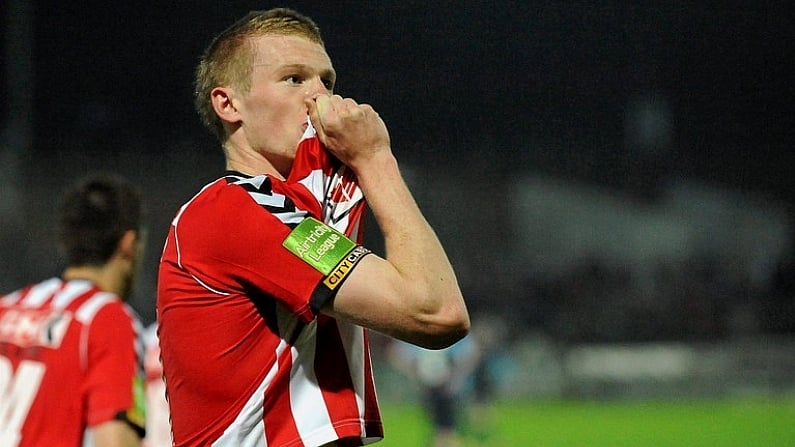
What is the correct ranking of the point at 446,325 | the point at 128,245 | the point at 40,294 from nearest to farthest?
the point at 446,325, the point at 40,294, the point at 128,245

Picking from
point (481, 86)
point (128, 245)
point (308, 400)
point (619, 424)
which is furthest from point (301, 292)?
point (481, 86)

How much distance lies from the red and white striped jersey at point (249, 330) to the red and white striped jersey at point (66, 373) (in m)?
1.05

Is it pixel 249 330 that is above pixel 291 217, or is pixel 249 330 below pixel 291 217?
below

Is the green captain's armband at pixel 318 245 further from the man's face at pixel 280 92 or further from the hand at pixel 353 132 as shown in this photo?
the man's face at pixel 280 92

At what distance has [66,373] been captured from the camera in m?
3.22

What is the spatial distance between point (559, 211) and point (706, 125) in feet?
9.17

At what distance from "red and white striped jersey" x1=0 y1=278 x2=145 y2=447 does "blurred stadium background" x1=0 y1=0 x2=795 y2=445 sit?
1103 cm

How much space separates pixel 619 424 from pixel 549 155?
15.3 feet

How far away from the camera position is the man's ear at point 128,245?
144 inches

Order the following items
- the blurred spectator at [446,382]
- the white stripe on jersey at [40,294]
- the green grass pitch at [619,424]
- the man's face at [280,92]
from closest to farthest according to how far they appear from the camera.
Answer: the man's face at [280,92] < the white stripe on jersey at [40,294] < the blurred spectator at [446,382] < the green grass pitch at [619,424]

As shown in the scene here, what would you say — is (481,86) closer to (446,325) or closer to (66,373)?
(66,373)

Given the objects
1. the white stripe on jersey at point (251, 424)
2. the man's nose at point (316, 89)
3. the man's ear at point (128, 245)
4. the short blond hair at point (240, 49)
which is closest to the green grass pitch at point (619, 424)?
the man's ear at point (128, 245)

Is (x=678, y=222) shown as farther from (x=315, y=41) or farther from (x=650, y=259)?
(x=315, y=41)

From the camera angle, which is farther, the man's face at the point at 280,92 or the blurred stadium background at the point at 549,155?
the blurred stadium background at the point at 549,155
